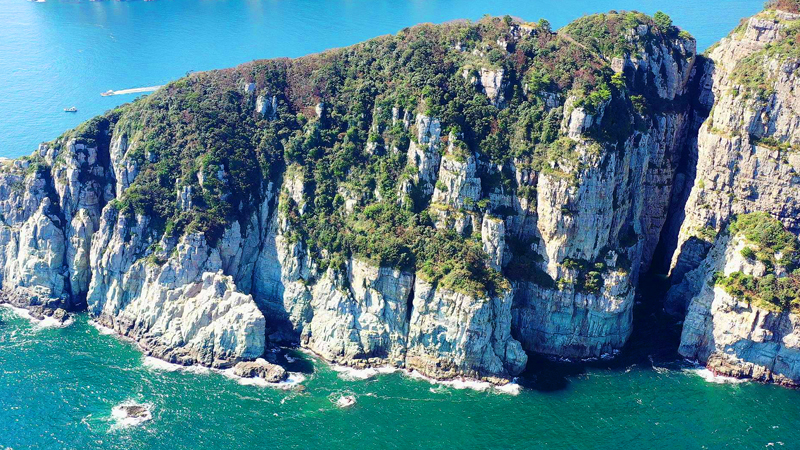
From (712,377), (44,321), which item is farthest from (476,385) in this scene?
(44,321)

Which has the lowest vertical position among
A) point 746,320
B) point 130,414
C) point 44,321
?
point 130,414

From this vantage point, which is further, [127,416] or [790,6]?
[790,6]

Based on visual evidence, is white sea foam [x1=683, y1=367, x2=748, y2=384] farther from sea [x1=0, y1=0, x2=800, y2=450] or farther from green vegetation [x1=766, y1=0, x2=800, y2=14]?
green vegetation [x1=766, y1=0, x2=800, y2=14]

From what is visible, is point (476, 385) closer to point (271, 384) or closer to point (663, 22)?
point (271, 384)

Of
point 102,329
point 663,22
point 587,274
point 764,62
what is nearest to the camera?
point 587,274

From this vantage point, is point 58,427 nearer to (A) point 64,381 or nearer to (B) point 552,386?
(A) point 64,381

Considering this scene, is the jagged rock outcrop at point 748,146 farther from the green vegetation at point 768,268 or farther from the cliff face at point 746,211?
the green vegetation at point 768,268
